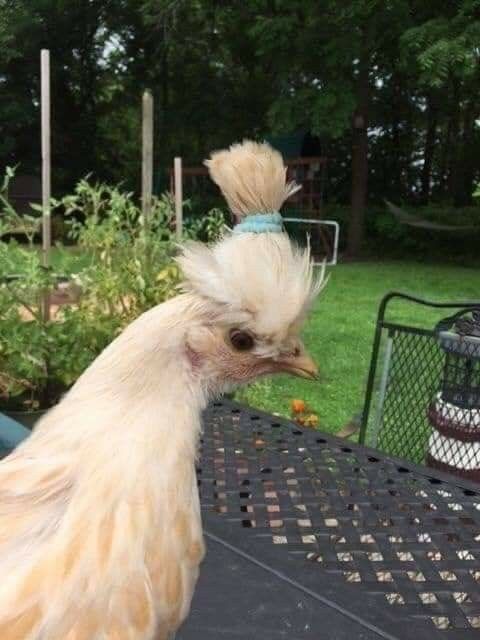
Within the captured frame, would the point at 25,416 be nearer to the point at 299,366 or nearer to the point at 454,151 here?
the point at 299,366

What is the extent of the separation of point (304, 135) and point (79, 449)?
12551 millimetres

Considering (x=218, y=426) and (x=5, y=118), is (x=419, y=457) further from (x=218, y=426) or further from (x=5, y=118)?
(x=5, y=118)

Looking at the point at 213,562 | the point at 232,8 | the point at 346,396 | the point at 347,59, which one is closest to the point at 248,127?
the point at 232,8

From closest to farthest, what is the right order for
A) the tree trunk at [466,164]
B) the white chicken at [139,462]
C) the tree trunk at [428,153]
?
the white chicken at [139,462] → the tree trunk at [466,164] → the tree trunk at [428,153]

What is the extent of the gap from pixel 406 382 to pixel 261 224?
1.76 metres

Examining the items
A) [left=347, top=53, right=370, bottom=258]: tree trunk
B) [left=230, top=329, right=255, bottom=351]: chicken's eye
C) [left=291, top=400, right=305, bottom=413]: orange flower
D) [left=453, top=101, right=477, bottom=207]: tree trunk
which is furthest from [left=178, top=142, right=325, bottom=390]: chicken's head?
[left=453, top=101, right=477, bottom=207]: tree trunk

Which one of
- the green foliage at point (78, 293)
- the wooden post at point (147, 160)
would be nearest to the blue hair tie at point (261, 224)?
the green foliage at point (78, 293)

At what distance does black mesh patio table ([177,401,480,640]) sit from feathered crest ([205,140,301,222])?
0.68 metres

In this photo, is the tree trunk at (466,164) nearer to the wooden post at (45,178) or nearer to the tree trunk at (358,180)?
the tree trunk at (358,180)

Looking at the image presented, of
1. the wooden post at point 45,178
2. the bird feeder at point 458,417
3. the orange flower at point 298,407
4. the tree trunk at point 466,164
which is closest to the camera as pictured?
the bird feeder at point 458,417

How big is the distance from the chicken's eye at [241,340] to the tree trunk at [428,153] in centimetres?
1645

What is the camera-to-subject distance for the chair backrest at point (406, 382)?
2.50 metres

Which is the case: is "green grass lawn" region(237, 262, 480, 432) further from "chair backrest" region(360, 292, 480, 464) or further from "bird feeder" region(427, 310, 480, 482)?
"bird feeder" region(427, 310, 480, 482)

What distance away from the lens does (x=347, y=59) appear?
1198 centimetres
